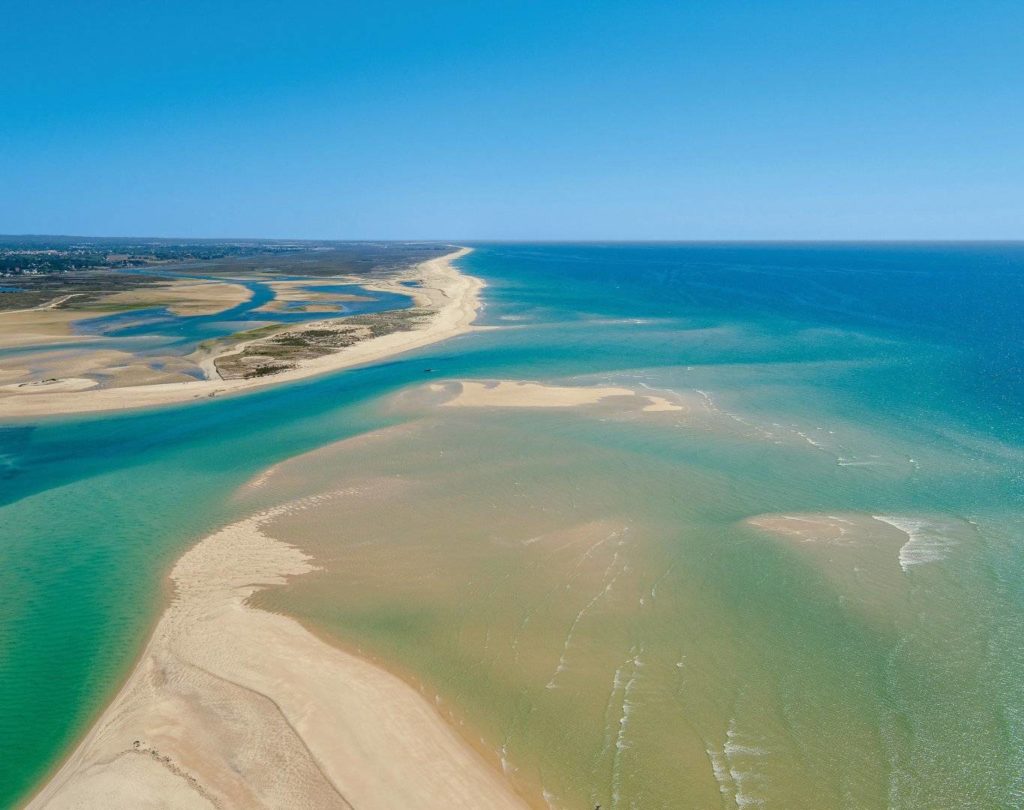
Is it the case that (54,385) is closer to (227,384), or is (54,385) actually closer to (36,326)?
(227,384)

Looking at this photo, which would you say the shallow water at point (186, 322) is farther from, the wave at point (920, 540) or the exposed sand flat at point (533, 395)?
the wave at point (920, 540)

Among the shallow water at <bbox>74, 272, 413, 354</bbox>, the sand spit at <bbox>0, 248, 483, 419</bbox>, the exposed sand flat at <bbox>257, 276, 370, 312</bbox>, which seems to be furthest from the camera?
the exposed sand flat at <bbox>257, 276, 370, 312</bbox>

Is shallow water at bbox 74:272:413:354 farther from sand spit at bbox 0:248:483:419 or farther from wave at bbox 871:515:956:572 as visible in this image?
wave at bbox 871:515:956:572

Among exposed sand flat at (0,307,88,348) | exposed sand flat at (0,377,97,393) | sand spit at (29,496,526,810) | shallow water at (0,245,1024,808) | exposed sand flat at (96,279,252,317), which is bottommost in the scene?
sand spit at (29,496,526,810)

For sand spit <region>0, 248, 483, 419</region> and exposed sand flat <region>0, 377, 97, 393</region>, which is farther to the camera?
exposed sand flat <region>0, 377, 97, 393</region>

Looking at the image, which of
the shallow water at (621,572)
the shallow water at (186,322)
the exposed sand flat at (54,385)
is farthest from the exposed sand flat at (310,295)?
the shallow water at (621,572)

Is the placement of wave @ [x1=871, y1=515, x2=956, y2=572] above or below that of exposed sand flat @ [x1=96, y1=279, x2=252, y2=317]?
below

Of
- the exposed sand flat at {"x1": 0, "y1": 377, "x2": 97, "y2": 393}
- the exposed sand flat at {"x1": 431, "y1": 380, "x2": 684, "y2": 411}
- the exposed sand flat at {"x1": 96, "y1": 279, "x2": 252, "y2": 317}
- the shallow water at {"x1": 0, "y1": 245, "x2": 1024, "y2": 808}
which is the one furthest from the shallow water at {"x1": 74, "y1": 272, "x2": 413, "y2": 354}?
the exposed sand flat at {"x1": 431, "y1": 380, "x2": 684, "y2": 411}
